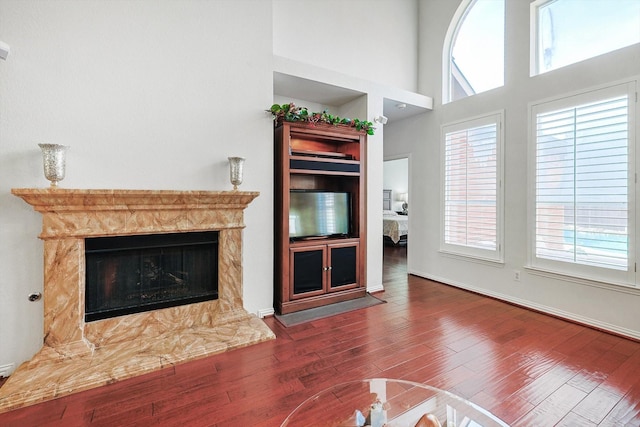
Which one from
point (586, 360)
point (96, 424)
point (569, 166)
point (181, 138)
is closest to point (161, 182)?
point (181, 138)

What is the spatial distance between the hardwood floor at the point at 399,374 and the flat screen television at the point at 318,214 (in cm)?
Result: 105

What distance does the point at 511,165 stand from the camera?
3.67m

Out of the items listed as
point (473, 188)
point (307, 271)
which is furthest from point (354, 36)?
point (307, 271)

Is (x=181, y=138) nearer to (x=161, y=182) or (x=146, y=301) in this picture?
(x=161, y=182)

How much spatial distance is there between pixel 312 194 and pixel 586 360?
9.62ft

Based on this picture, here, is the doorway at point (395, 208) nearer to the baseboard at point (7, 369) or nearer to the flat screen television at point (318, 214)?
the flat screen television at point (318, 214)

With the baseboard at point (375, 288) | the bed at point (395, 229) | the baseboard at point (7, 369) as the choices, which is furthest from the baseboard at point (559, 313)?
the baseboard at point (7, 369)

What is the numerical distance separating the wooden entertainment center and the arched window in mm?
1895

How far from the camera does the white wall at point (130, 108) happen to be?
223cm

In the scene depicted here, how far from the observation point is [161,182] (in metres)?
2.72

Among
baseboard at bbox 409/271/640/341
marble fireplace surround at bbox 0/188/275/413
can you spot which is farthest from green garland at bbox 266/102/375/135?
baseboard at bbox 409/271/640/341

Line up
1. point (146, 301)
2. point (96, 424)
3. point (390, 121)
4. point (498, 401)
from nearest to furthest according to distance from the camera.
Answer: point (96, 424), point (498, 401), point (146, 301), point (390, 121)

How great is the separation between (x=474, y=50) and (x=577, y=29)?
1248mm

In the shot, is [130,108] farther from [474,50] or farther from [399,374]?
[474,50]
